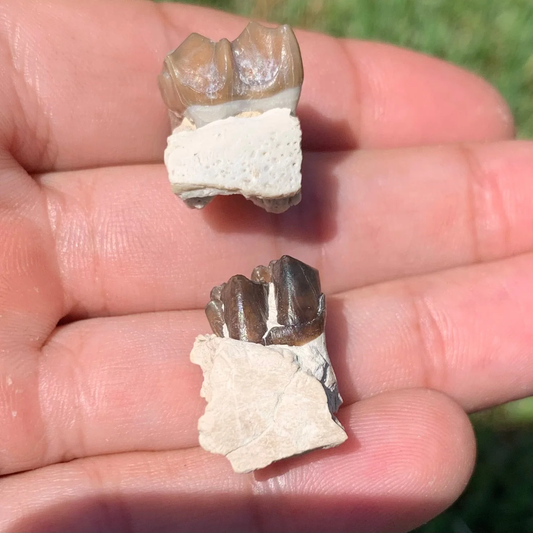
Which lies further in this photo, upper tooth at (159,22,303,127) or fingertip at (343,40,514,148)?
fingertip at (343,40,514,148)

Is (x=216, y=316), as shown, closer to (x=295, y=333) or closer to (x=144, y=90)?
(x=295, y=333)

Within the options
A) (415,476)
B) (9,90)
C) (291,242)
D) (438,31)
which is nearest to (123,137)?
(9,90)

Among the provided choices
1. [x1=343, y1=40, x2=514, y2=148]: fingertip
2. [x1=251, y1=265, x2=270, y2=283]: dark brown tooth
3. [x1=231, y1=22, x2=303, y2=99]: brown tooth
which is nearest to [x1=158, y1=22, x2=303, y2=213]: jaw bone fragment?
[x1=231, y1=22, x2=303, y2=99]: brown tooth

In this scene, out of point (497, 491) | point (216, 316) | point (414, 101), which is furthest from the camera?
point (497, 491)

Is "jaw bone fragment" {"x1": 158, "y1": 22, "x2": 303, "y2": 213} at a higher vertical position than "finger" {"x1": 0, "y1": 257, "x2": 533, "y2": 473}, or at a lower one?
higher

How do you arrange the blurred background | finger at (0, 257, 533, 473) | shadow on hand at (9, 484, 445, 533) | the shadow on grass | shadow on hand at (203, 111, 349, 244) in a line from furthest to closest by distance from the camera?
the blurred background
the shadow on grass
shadow on hand at (203, 111, 349, 244)
finger at (0, 257, 533, 473)
shadow on hand at (9, 484, 445, 533)

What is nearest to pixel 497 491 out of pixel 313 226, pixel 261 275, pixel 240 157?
pixel 313 226

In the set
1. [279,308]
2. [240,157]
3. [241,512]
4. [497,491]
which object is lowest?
[497,491]

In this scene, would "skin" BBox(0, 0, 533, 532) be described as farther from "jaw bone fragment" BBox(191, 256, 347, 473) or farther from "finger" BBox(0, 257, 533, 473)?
"jaw bone fragment" BBox(191, 256, 347, 473)
